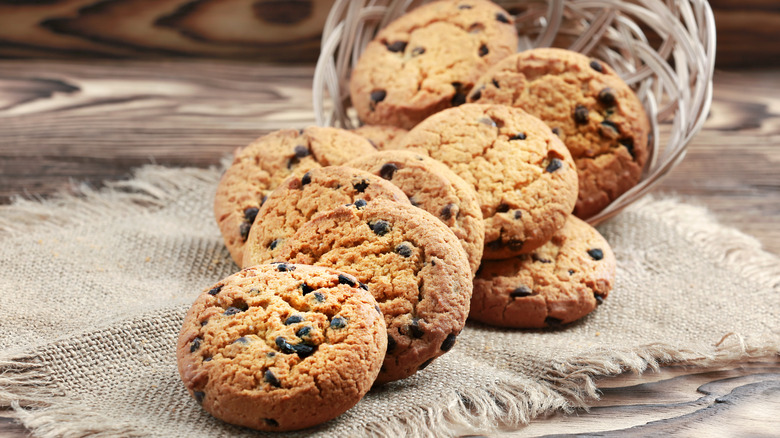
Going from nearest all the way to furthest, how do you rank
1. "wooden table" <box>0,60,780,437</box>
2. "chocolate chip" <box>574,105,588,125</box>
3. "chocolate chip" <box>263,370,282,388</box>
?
"chocolate chip" <box>263,370,282,388</box>, "chocolate chip" <box>574,105,588,125</box>, "wooden table" <box>0,60,780,437</box>

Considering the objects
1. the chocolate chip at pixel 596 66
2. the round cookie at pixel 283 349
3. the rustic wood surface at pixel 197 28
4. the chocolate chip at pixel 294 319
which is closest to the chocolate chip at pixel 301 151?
the round cookie at pixel 283 349

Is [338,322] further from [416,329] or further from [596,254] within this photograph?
[596,254]

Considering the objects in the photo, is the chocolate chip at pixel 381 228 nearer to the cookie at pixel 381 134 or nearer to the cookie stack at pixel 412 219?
the cookie stack at pixel 412 219

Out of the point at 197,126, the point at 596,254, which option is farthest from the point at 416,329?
the point at 197,126

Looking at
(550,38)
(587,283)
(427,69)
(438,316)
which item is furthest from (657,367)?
(550,38)

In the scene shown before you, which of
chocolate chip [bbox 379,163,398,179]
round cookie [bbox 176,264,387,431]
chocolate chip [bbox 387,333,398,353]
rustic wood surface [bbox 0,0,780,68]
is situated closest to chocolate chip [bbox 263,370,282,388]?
round cookie [bbox 176,264,387,431]

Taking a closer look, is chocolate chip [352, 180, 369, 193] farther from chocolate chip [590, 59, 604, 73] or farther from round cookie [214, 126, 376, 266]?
chocolate chip [590, 59, 604, 73]

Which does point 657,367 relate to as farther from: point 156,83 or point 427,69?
point 156,83
